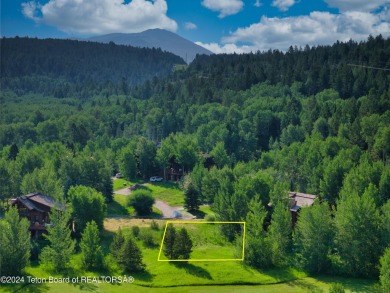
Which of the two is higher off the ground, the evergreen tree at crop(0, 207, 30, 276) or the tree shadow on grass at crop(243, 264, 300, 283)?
the evergreen tree at crop(0, 207, 30, 276)

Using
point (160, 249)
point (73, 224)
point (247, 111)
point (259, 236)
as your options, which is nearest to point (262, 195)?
point (259, 236)

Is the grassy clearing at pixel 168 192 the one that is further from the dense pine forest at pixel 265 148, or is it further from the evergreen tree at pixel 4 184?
the evergreen tree at pixel 4 184

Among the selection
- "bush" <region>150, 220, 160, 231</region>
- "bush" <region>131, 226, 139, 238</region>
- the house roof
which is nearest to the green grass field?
"bush" <region>131, 226, 139, 238</region>

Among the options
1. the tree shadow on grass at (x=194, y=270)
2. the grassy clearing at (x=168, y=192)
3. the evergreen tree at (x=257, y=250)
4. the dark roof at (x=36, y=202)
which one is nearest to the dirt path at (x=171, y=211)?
the grassy clearing at (x=168, y=192)

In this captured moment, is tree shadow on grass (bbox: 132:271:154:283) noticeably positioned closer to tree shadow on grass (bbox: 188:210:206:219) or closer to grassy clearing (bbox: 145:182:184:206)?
tree shadow on grass (bbox: 188:210:206:219)

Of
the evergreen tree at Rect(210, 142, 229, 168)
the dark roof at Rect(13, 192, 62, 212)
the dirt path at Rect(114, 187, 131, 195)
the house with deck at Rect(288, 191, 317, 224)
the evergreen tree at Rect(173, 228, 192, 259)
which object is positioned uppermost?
the evergreen tree at Rect(210, 142, 229, 168)

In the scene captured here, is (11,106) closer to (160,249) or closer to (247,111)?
(247,111)
